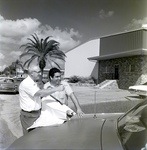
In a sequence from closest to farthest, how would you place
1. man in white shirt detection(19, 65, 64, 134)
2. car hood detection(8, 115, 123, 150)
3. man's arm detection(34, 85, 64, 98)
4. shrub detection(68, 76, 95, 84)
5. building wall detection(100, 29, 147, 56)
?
car hood detection(8, 115, 123, 150)
man's arm detection(34, 85, 64, 98)
man in white shirt detection(19, 65, 64, 134)
building wall detection(100, 29, 147, 56)
shrub detection(68, 76, 95, 84)

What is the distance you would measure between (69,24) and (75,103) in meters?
0.58

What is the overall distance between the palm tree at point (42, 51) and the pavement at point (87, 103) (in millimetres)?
327

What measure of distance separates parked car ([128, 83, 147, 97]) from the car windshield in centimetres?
40

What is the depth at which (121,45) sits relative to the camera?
5.38 ft

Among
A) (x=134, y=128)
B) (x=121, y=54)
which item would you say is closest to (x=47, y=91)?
(x=134, y=128)

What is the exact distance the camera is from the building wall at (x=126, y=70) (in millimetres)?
1604

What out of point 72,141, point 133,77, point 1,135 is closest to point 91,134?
point 72,141

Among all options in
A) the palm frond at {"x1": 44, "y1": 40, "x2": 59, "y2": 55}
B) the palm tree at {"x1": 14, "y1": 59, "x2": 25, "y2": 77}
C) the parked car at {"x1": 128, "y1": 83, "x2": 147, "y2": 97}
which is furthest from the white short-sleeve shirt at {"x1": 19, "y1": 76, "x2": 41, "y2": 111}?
the parked car at {"x1": 128, "y1": 83, "x2": 147, "y2": 97}

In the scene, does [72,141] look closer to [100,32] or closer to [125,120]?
[125,120]

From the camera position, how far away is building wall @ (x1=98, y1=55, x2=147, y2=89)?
1.60 metres

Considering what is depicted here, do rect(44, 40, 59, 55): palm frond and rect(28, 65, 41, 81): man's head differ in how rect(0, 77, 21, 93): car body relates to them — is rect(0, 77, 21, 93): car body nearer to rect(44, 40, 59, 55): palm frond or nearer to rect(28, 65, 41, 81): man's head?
rect(28, 65, 41, 81): man's head

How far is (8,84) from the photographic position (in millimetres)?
1600

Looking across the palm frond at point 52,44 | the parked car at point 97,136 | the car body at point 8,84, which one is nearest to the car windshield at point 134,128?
the parked car at point 97,136

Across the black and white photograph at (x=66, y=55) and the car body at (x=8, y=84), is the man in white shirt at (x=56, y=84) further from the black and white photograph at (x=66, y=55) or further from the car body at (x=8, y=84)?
the car body at (x=8, y=84)
